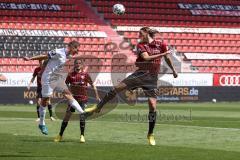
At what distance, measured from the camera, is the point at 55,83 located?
1669 cm

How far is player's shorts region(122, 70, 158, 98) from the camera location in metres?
15.3

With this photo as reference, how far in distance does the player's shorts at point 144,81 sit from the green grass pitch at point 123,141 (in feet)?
4.23

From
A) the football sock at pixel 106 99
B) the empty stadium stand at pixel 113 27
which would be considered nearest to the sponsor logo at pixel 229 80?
the empty stadium stand at pixel 113 27

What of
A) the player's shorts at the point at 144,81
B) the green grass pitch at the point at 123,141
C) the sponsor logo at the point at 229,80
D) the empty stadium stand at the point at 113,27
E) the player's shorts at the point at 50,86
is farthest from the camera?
the sponsor logo at the point at 229,80

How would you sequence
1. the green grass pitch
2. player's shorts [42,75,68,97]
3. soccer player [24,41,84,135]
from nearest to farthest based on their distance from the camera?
the green grass pitch → soccer player [24,41,84,135] → player's shorts [42,75,68,97]

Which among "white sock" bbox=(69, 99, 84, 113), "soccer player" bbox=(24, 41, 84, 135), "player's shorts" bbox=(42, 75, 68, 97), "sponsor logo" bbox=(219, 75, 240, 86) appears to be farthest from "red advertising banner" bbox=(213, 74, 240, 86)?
"white sock" bbox=(69, 99, 84, 113)

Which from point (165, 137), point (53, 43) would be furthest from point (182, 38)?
point (165, 137)

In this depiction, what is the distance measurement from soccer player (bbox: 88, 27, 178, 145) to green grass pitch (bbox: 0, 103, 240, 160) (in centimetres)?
90

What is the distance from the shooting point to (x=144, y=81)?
50.4 ft

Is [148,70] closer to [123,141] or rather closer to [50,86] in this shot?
[123,141]

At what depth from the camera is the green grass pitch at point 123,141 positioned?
507 inches

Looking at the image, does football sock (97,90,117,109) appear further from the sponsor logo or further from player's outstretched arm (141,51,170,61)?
the sponsor logo

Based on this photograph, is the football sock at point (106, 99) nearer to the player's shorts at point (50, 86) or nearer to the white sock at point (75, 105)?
the white sock at point (75, 105)

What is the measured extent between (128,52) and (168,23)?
442 cm
